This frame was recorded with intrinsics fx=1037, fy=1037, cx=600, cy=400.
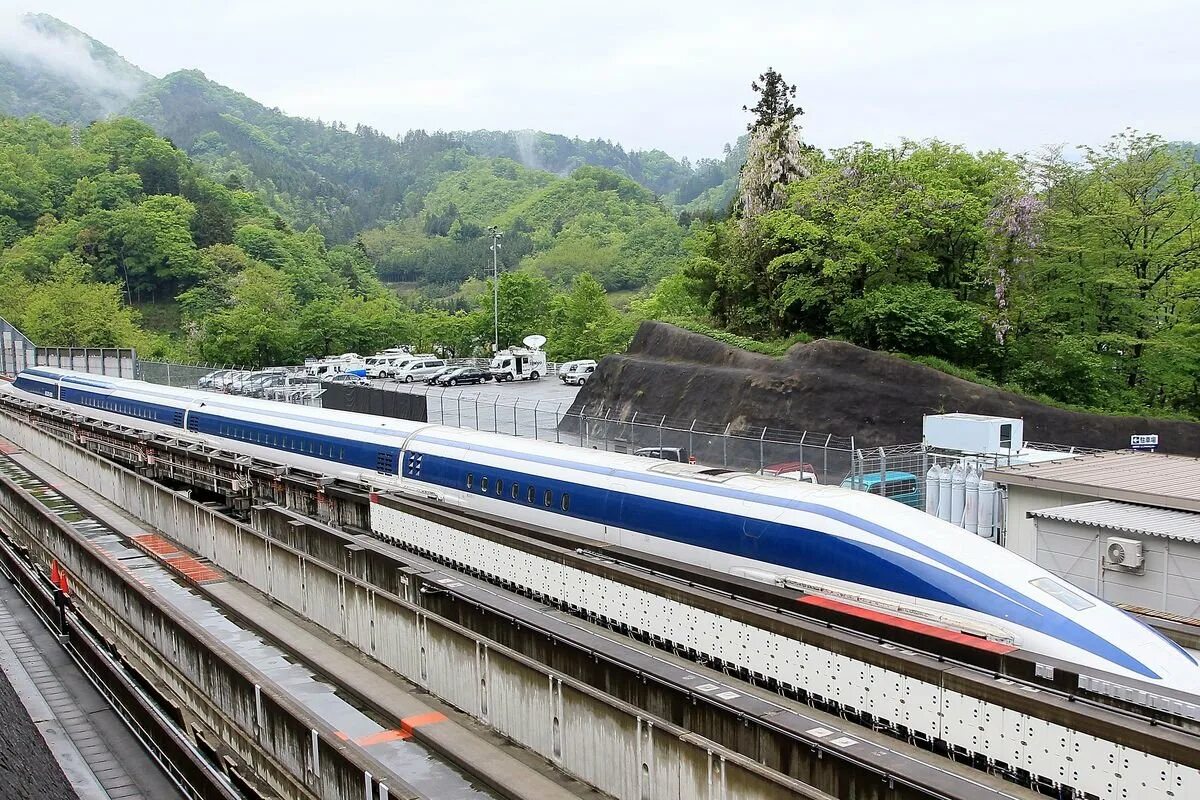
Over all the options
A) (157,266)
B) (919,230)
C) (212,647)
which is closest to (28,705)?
(212,647)

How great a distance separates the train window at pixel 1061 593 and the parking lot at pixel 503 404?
24854 millimetres

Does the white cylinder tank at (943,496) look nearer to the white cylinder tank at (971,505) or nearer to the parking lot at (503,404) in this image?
the white cylinder tank at (971,505)

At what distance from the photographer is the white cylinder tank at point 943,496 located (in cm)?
2859

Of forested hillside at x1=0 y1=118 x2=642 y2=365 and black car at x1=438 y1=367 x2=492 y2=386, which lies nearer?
black car at x1=438 y1=367 x2=492 y2=386

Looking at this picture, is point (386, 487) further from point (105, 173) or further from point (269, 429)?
point (105, 173)

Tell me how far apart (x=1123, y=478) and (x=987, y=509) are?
544 cm

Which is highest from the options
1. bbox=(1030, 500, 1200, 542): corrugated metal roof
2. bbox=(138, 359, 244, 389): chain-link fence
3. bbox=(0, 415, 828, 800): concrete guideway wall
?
bbox=(138, 359, 244, 389): chain-link fence

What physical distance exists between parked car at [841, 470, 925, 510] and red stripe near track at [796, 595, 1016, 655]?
15.0 meters

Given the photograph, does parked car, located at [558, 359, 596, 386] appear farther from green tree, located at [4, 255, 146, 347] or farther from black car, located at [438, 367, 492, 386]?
green tree, located at [4, 255, 146, 347]

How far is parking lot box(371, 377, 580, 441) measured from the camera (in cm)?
4519

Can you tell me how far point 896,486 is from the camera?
3134 cm

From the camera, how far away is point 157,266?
15088 cm

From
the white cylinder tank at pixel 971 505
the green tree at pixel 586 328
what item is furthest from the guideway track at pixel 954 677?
the green tree at pixel 586 328

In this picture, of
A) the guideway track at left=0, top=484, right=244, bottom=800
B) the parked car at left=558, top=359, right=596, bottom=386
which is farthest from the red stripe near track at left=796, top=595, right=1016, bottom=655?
the parked car at left=558, top=359, right=596, bottom=386
